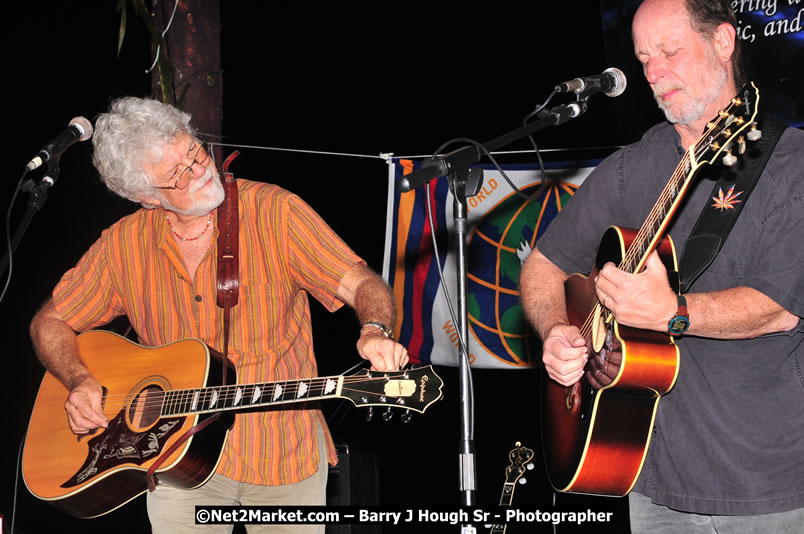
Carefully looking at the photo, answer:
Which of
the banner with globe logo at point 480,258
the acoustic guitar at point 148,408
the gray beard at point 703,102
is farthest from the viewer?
the banner with globe logo at point 480,258

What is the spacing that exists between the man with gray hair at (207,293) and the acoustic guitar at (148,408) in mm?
63

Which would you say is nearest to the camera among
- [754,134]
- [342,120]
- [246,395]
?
[754,134]

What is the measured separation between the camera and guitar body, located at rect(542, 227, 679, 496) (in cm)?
221

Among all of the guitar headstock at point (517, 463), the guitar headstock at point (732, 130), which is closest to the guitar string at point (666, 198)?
the guitar headstock at point (732, 130)

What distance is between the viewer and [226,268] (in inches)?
116

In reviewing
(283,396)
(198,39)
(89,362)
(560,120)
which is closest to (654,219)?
(560,120)

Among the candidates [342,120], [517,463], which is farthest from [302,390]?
[342,120]

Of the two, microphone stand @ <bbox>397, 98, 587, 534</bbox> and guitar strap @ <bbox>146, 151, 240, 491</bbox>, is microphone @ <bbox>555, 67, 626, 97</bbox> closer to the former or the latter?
microphone stand @ <bbox>397, 98, 587, 534</bbox>

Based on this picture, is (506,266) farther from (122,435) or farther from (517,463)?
(122,435)

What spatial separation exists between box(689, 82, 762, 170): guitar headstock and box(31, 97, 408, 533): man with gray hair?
3.52ft

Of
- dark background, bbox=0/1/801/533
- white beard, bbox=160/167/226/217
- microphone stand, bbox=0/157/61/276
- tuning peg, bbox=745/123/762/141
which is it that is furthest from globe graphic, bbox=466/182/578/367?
tuning peg, bbox=745/123/762/141

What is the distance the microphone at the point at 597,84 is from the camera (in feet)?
7.41

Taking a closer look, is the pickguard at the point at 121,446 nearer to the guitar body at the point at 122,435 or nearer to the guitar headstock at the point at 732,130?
the guitar body at the point at 122,435

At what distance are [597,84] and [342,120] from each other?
11.6 ft
